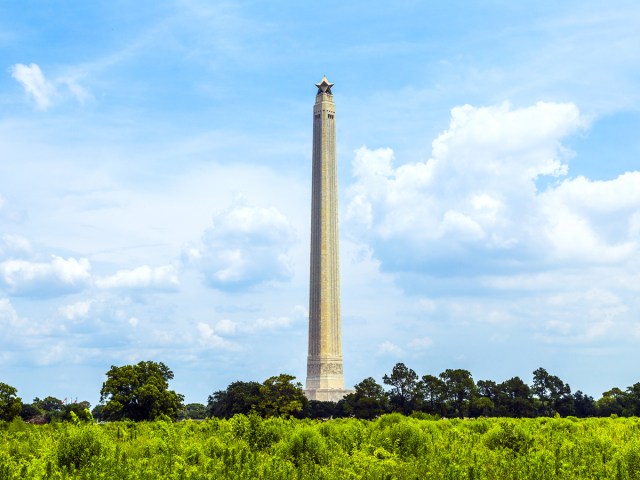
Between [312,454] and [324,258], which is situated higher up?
[324,258]

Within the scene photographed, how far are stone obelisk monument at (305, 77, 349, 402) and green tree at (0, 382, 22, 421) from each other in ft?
156

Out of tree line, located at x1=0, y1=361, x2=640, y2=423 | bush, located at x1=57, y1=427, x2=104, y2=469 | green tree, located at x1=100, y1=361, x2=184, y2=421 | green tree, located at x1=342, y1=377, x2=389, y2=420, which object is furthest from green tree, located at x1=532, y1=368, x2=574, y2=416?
bush, located at x1=57, y1=427, x2=104, y2=469

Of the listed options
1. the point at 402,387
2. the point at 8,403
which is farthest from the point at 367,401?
the point at 8,403

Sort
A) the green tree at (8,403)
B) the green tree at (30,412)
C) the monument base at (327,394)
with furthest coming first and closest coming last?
the monument base at (327,394) → the green tree at (30,412) → the green tree at (8,403)

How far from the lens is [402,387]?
87.7m

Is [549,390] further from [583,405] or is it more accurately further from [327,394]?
[327,394]

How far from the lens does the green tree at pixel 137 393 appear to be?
6969 centimetres

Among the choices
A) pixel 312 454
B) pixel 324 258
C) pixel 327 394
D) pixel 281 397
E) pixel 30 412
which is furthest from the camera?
pixel 324 258

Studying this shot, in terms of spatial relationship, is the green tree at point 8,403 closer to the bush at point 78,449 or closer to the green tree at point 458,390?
the green tree at point 458,390

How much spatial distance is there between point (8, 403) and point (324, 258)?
177 ft

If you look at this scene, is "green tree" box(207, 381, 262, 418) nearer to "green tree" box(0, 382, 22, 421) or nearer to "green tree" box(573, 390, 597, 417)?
"green tree" box(0, 382, 22, 421)

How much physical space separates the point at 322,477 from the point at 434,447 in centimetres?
605

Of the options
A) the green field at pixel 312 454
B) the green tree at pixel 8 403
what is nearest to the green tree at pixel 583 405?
the green tree at pixel 8 403

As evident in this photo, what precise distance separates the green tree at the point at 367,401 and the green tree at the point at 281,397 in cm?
545
